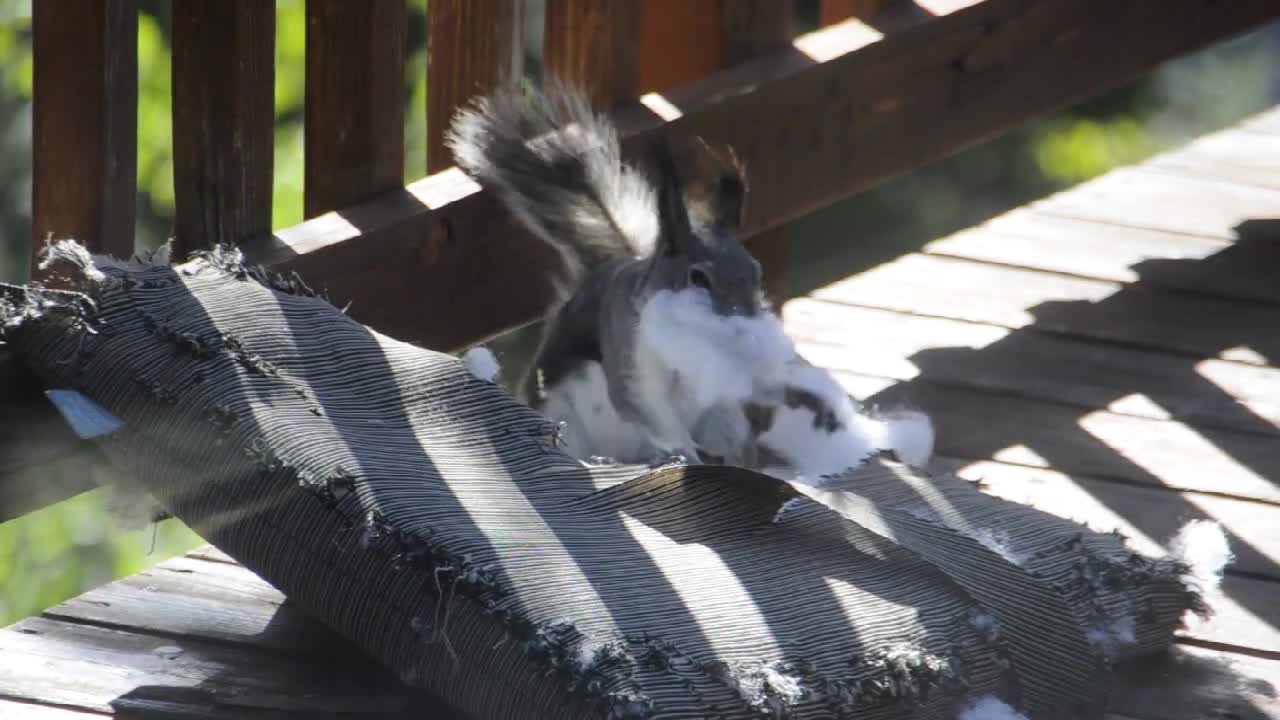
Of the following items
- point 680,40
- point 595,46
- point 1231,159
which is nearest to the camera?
point 595,46

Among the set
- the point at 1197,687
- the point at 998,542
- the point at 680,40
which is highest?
the point at 680,40

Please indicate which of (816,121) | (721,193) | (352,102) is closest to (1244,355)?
(816,121)

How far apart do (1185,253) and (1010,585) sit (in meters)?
1.53

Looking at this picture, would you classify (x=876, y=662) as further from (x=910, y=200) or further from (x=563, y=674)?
(x=910, y=200)

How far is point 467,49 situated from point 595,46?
0.20 meters

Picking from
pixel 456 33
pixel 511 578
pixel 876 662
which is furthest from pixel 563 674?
pixel 456 33

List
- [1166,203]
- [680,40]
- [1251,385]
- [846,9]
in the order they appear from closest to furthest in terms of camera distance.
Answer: [1251,385]
[680,40]
[846,9]
[1166,203]

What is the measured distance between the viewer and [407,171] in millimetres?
3910

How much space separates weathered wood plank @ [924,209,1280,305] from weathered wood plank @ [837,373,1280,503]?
1.95 ft

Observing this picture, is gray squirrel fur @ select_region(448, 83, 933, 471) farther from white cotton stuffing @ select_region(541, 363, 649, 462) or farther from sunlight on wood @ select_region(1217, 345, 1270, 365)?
sunlight on wood @ select_region(1217, 345, 1270, 365)

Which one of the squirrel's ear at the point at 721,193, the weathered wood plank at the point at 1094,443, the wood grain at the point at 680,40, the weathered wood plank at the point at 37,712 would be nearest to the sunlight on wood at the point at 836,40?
the wood grain at the point at 680,40

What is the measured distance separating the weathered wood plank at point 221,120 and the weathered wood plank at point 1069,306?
3.63ft

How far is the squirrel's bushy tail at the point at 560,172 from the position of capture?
2025mm

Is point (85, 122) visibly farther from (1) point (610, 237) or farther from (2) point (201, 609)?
(1) point (610, 237)
